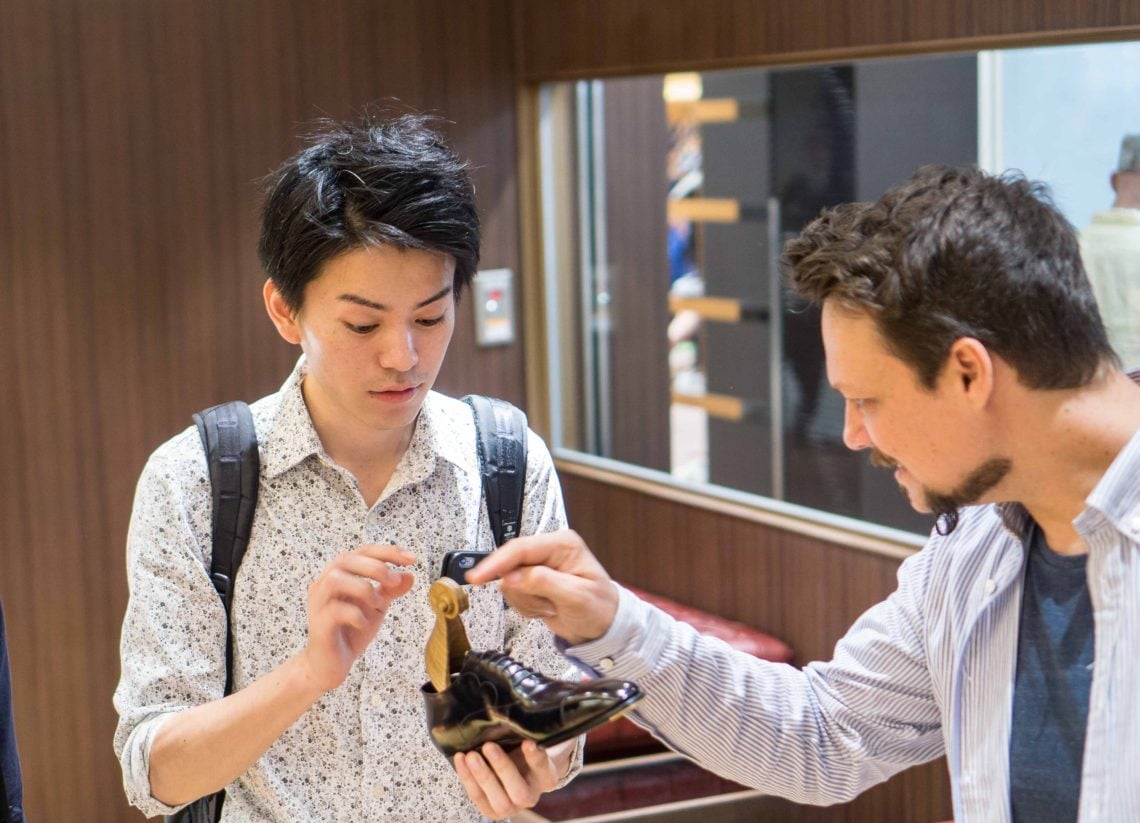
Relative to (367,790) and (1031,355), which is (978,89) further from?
(367,790)

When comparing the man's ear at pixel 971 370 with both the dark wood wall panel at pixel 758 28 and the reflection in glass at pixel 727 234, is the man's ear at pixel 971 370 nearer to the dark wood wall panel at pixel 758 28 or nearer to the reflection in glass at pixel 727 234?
the dark wood wall panel at pixel 758 28

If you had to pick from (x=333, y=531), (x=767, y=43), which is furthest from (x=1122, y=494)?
(x=767, y=43)

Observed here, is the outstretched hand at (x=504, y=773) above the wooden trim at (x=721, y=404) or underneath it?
underneath

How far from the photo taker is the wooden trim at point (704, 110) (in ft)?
12.7

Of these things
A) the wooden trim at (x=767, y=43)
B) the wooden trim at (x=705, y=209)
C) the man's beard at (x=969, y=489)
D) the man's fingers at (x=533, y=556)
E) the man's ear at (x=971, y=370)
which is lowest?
the man's fingers at (x=533, y=556)

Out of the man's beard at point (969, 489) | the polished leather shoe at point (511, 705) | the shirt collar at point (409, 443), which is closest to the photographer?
the polished leather shoe at point (511, 705)

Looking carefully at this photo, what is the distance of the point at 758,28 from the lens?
3430 millimetres

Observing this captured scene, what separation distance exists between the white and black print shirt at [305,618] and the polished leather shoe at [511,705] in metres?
0.21

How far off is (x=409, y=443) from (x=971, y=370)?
0.74 metres

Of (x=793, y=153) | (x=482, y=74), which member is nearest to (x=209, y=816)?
(x=793, y=153)

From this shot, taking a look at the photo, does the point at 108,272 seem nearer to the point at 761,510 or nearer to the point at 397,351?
the point at 761,510

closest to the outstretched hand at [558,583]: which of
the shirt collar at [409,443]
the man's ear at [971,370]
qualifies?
the shirt collar at [409,443]

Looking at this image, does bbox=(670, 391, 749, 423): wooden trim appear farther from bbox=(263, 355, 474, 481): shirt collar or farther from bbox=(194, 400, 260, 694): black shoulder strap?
bbox=(194, 400, 260, 694): black shoulder strap

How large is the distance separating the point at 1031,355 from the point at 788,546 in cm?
214
